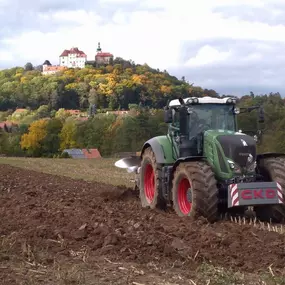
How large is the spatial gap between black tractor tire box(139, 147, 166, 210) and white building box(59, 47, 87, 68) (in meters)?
155

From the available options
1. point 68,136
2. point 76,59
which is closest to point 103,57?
point 76,59

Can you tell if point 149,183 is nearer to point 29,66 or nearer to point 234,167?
point 234,167

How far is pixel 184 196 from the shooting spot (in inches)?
392

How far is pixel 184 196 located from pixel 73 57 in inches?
6505

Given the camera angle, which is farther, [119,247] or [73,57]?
[73,57]

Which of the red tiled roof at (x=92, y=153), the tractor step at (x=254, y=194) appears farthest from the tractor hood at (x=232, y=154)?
the red tiled roof at (x=92, y=153)

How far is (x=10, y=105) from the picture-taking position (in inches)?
4454

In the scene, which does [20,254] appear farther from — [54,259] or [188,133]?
[188,133]

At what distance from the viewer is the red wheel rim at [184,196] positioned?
977cm

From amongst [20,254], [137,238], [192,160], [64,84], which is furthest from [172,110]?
[64,84]

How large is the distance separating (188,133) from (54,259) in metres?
5.12

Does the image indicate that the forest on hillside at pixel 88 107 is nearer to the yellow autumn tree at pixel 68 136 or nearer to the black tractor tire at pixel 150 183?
the yellow autumn tree at pixel 68 136

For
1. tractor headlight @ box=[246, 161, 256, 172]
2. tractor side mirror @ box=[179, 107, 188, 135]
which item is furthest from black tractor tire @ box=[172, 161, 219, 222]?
tractor side mirror @ box=[179, 107, 188, 135]

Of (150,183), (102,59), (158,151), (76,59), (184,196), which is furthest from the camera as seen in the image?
(76,59)
